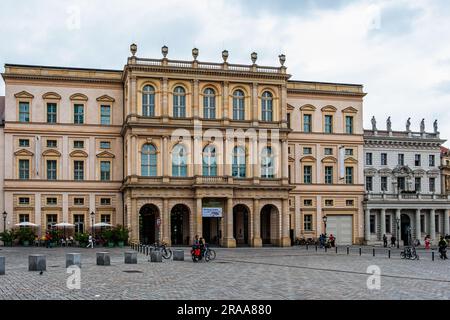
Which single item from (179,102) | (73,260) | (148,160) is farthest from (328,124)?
(73,260)

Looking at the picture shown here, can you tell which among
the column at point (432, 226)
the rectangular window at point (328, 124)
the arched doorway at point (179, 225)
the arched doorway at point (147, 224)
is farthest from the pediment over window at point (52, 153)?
the column at point (432, 226)

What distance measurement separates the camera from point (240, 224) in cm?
7606

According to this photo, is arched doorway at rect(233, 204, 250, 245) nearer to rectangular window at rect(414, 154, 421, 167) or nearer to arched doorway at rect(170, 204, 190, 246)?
arched doorway at rect(170, 204, 190, 246)

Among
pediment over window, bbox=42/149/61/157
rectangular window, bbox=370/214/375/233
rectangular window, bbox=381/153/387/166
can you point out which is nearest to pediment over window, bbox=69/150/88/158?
pediment over window, bbox=42/149/61/157

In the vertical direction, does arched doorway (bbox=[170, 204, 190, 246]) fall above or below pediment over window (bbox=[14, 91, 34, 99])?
below

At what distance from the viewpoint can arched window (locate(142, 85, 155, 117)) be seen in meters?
69.0

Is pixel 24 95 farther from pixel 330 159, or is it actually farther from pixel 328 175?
pixel 328 175

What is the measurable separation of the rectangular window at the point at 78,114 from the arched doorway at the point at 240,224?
19615 millimetres

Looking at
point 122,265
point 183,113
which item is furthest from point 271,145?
point 122,265

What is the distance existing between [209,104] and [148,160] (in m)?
8.94

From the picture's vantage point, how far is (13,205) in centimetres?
6862

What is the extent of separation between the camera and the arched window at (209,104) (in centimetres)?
7088

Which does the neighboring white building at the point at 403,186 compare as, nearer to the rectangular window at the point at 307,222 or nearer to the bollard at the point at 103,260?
the rectangular window at the point at 307,222

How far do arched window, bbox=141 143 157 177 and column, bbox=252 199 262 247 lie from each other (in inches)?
440
